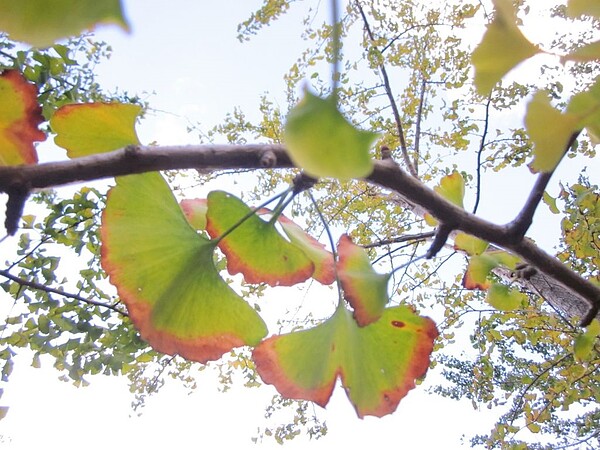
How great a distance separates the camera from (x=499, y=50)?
18 cm

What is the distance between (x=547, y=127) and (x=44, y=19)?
16 centimetres

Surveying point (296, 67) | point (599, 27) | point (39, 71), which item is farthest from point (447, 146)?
point (39, 71)

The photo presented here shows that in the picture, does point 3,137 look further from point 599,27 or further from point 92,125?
point 599,27

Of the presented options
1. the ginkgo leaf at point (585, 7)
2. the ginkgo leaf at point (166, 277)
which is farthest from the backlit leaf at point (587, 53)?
the ginkgo leaf at point (166, 277)

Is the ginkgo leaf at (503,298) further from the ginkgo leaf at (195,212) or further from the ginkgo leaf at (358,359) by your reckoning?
the ginkgo leaf at (195,212)

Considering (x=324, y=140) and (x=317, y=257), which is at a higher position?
(x=317, y=257)

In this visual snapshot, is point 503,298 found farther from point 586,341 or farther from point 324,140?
point 324,140

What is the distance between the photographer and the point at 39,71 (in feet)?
2.71

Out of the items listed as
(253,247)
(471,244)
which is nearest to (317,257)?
(253,247)

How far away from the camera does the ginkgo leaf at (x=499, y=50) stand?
0.56 ft

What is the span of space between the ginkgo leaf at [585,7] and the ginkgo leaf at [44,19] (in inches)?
5.9

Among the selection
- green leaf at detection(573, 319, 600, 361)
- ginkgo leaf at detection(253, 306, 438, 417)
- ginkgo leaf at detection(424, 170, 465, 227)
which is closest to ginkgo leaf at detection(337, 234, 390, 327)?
ginkgo leaf at detection(253, 306, 438, 417)

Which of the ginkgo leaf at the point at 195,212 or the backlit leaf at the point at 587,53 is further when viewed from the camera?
the ginkgo leaf at the point at 195,212

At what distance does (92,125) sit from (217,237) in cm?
11
